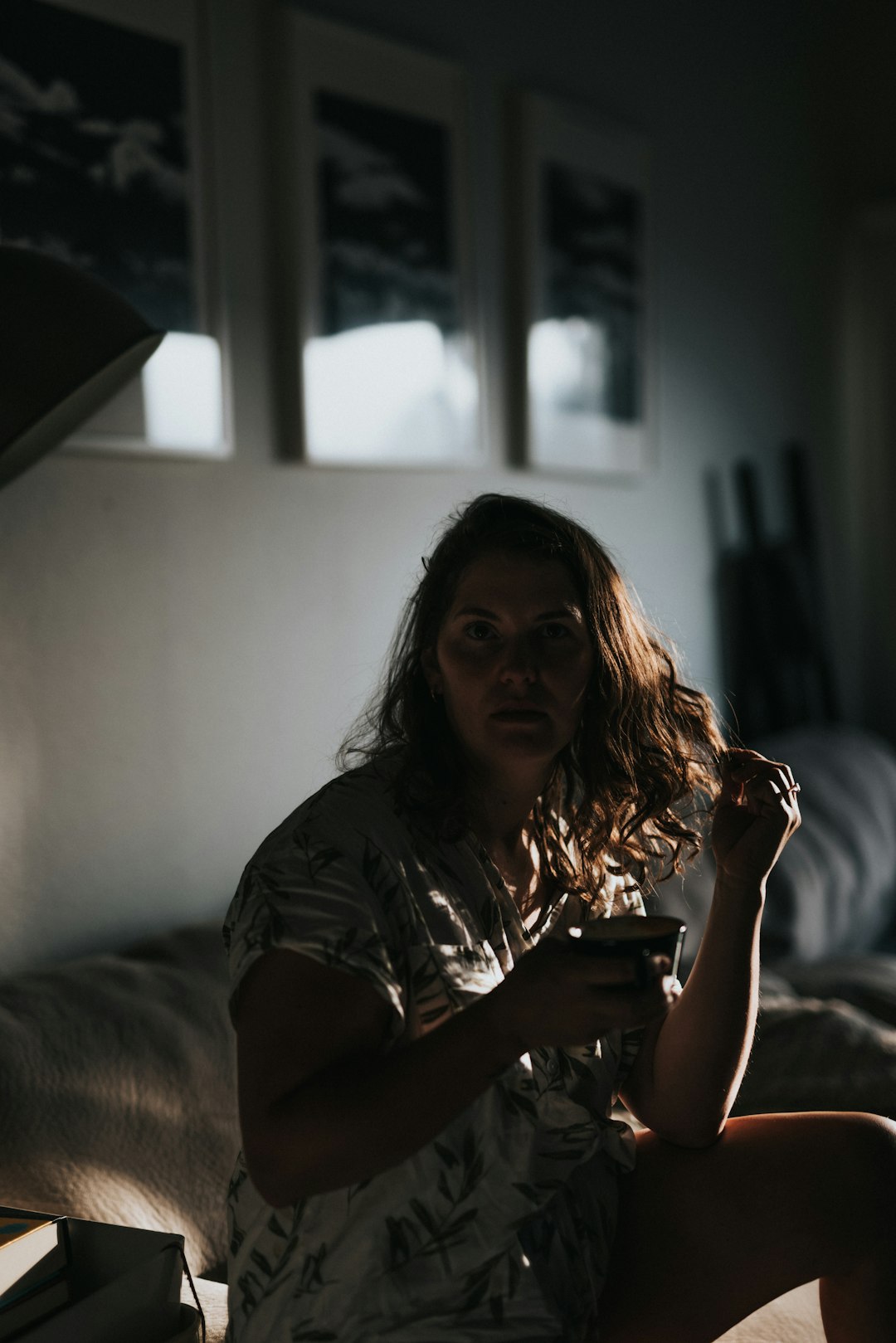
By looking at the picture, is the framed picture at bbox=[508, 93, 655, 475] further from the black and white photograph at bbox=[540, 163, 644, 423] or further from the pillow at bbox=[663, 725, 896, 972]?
the pillow at bbox=[663, 725, 896, 972]

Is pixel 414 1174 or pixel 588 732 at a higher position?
pixel 588 732

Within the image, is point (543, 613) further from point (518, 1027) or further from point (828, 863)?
point (828, 863)

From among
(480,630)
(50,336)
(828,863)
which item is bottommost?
(828,863)

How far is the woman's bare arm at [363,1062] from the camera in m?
0.92

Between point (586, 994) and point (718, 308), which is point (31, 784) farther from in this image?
point (718, 308)

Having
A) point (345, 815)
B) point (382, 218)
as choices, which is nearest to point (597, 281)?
point (382, 218)

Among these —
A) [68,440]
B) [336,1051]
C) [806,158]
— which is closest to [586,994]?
[336,1051]

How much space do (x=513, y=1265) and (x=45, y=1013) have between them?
0.61 metres

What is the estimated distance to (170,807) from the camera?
1.93 meters

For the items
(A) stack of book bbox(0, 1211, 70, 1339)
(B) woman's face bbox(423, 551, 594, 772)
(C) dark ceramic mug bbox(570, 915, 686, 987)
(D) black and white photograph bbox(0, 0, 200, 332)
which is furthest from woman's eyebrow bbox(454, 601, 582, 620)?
(D) black and white photograph bbox(0, 0, 200, 332)

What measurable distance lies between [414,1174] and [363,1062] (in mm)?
152

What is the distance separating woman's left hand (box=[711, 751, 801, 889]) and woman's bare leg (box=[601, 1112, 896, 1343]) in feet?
0.84

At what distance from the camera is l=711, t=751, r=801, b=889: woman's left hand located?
1284 millimetres

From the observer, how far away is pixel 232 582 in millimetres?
2014
